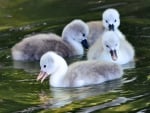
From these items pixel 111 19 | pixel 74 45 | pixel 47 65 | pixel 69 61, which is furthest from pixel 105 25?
pixel 47 65

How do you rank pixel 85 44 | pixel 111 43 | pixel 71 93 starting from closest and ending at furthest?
pixel 71 93 → pixel 111 43 → pixel 85 44

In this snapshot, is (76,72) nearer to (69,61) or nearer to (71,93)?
(71,93)

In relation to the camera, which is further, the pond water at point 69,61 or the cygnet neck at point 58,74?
the cygnet neck at point 58,74

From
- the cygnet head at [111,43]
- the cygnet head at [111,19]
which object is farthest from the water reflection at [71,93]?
the cygnet head at [111,19]

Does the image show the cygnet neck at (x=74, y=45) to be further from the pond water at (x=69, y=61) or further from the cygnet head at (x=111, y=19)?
the cygnet head at (x=111, y=19)

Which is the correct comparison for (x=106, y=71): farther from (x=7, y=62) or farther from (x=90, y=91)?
(x=7, y=62)

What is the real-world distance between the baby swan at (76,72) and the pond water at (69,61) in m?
0.09

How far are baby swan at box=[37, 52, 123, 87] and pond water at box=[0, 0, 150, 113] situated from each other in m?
0.09

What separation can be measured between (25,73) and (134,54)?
1424 mm

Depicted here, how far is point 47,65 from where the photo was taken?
8.14 metres

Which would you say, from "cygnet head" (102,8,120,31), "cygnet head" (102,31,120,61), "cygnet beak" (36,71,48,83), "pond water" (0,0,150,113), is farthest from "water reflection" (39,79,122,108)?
"cygnet head" (102,8,120,31)

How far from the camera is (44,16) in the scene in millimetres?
11938

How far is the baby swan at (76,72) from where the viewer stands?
313 inches

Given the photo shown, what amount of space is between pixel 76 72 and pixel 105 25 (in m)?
1.84
